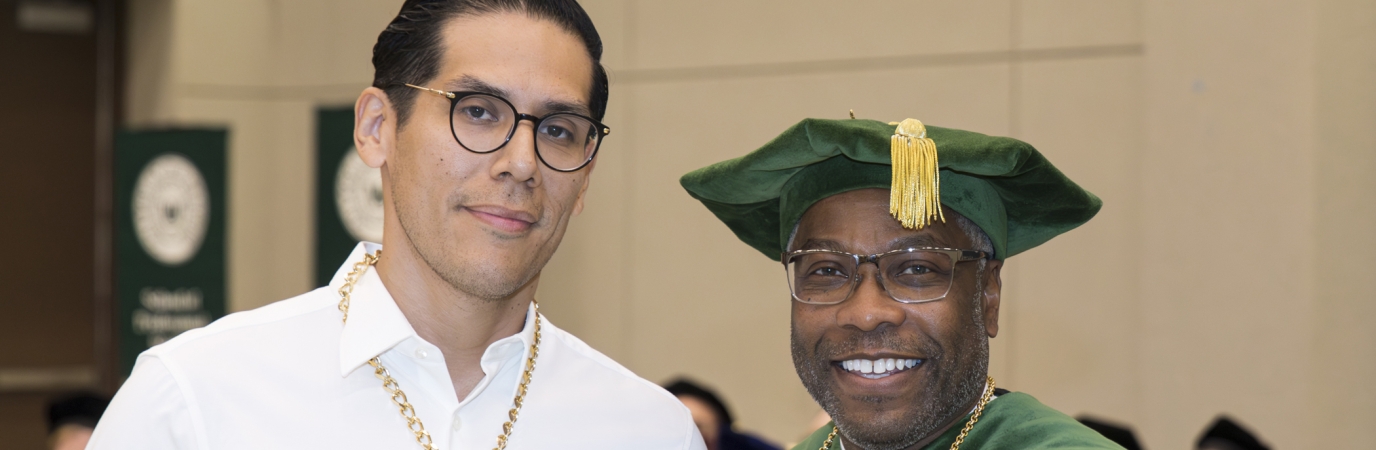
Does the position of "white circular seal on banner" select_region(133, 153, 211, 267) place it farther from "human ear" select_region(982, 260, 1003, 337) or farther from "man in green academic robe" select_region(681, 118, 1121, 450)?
"human ear" select_region(982, 260, 1003, 337)

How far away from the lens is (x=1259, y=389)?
438cm

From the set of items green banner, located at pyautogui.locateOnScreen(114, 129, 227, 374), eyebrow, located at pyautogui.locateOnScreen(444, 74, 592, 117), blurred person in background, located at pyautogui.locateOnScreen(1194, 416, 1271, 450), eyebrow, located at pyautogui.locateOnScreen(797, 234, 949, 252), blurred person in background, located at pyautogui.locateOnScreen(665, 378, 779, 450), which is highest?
eyebrow, located at pyautogui.locateOnScreen(444, 74, 592, 117)

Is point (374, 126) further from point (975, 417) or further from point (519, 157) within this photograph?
point (975, 417)

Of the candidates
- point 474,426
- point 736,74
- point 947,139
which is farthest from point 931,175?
point 736,74

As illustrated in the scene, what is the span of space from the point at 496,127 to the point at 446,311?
0.27 meters

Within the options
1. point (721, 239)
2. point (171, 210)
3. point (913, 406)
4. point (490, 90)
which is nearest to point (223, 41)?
point (171, 210)

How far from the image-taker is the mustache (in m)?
1.76

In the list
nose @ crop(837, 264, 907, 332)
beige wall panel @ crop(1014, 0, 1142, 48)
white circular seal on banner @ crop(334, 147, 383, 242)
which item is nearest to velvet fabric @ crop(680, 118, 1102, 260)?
nose @ crop(837, 264, 907, 332)

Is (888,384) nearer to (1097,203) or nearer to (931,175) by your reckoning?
(931,175)

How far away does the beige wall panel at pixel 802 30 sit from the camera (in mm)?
5137

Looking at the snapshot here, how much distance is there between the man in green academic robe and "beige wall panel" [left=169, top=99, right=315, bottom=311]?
570 centimetres

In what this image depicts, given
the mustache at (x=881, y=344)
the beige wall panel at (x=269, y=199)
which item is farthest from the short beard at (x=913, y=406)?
the beige wall panel at (x=269, y=199)

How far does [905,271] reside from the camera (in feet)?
5.91

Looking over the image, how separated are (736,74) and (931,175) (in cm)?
403
